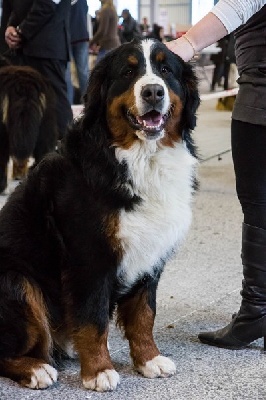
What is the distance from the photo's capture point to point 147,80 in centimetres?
222

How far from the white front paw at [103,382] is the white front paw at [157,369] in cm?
15

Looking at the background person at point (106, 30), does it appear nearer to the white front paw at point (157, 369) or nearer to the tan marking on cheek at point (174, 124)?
the tan marking on cheek at point (174, 124)

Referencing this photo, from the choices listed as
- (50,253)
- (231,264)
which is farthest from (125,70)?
(231,264)

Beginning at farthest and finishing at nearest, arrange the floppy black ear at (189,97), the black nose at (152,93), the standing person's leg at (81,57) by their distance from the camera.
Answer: the standing person's leg at (81,57), the floppy black ear at (189,97), the black nose at (152,93)

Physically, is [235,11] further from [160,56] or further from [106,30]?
[106,30]

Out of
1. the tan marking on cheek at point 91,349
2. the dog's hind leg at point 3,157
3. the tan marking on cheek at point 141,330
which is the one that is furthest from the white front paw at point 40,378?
the dog's hind leg at point 3,157

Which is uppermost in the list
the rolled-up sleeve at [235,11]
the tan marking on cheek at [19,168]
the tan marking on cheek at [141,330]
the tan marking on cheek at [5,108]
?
the rolled-up sleeve at [235,11]

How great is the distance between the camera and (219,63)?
1498 cm

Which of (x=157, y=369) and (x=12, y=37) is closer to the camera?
(x=157, y=369)

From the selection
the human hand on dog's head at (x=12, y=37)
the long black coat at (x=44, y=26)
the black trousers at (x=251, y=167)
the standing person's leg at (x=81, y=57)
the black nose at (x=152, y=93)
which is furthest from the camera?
the standing person's leg at (x=81, y=57)

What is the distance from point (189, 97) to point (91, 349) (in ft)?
3.11

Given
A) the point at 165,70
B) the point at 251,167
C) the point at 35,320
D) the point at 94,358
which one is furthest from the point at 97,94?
the point at 94,358

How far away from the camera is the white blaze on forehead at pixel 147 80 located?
221 centimetres

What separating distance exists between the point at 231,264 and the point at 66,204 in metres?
1.73
